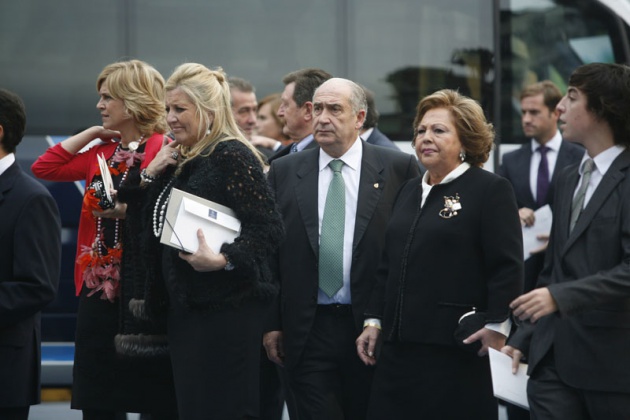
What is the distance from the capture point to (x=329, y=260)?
5469mm

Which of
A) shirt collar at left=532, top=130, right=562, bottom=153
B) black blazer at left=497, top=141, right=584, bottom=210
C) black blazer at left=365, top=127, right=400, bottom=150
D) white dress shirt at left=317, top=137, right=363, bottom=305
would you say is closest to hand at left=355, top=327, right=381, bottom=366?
white dress shirt at left=317, top=137, right=363, bottom=305

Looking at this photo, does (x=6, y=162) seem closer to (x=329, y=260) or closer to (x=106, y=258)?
(x=106, y=258)

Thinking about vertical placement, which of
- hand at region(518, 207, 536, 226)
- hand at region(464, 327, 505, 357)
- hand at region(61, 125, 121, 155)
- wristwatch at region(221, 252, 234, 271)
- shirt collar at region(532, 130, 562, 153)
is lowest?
hand at region(464, 327, 505, 357)

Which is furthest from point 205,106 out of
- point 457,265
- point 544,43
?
point 544,43

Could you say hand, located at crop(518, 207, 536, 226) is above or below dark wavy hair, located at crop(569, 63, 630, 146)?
below

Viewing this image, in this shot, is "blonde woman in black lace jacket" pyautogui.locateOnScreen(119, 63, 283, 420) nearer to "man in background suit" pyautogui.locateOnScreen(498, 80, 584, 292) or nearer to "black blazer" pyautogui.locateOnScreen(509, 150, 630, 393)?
"black blazer" pyautogui.locateOnScreen(509, 150, 630, 393)

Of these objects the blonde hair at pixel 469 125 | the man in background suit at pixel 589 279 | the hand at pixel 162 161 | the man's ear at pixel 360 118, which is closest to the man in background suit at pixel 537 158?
the man's ear at pixel 360 118

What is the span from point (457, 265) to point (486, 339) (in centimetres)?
34

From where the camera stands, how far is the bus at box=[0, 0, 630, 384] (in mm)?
9211

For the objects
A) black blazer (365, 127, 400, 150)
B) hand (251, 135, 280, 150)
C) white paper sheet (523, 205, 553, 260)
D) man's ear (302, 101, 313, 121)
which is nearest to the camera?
man's ear (302, 101, 313, 121)

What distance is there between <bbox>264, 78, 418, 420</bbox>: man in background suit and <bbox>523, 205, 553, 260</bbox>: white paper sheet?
2.34m

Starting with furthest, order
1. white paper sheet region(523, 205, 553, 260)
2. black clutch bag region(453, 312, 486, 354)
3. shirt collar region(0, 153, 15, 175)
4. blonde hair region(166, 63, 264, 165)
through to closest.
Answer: white paper sheet region(523, 205, 553, 260) < shirt collar region(0, 153, 15, 175) < blonde hair region(166, 63, 264, 165) < black clutch bag region(453, 312, 486, 354)

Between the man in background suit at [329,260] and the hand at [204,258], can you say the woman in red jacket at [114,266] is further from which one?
the hand at [204,258]

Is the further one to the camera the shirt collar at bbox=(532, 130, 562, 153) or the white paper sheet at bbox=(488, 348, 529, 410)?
the shirt collar at bbox=(532, 130, 562, 153)
